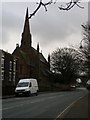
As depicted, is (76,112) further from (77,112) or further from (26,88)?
(26,88)

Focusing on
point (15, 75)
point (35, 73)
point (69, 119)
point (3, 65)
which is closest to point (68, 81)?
point (35, 73)

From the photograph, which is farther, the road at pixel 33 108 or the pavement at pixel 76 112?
the road at pixel 33 108

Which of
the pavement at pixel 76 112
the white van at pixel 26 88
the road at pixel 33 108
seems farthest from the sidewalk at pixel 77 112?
the white van at pixel 26 88

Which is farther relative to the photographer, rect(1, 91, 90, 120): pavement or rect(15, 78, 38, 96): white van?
rect(15, 78, 38, 96): white van

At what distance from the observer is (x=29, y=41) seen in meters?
117

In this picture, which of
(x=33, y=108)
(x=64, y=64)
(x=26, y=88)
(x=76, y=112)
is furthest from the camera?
(x=64, y=64)

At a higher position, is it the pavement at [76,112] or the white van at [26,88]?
the white van at [26,88]

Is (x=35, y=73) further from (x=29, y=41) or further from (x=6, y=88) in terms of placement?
(x=6, y=88)

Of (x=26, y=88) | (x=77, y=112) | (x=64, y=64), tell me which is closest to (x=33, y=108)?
(x=77, y=112)

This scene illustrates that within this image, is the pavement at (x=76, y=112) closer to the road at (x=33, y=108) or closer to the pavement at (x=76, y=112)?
the pavement at (x=76, y=112)

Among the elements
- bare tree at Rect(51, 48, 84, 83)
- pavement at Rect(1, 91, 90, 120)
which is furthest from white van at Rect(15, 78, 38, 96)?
bare tree at Rect(51, 48, 84, 83)

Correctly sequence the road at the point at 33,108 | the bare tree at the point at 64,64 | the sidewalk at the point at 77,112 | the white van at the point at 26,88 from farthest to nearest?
the bare tree at the point at 64,64 < the white van at the point at 26,88 < the road at the point at 33,108 < the sidewalk at the point at 77,112

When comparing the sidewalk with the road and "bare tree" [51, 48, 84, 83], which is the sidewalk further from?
"bare tree" [51, 48, 84, 83]

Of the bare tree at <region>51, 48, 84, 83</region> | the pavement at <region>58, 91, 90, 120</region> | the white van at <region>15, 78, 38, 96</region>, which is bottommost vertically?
the pavement at <region>58, 91, 90, 120</region>
